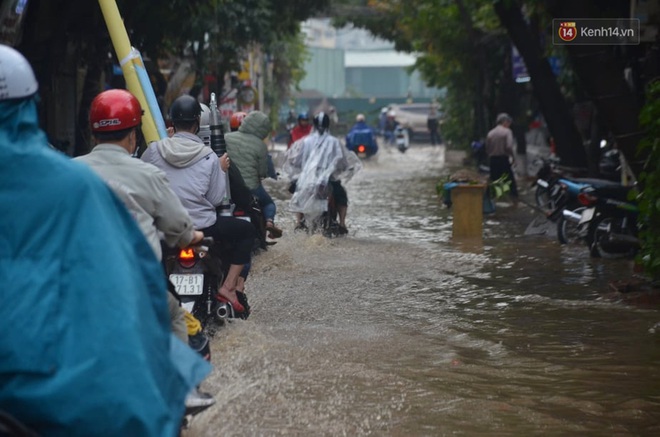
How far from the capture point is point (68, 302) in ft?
10.1

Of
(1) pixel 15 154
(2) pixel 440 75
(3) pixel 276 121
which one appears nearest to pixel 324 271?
(1) pixel 15 154

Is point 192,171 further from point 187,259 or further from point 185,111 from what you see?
point 187,259

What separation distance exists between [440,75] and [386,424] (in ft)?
109

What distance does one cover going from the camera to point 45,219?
3.14m

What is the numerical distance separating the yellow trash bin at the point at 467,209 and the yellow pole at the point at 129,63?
840 cm

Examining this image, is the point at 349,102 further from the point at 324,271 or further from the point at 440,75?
the point at 324,271

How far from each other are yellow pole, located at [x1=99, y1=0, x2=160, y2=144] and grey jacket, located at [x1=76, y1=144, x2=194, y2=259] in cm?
321

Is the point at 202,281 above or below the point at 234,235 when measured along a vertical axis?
below

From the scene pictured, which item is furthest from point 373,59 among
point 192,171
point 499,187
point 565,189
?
point 192,171

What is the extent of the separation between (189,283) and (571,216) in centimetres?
786

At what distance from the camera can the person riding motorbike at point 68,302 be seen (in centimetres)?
299

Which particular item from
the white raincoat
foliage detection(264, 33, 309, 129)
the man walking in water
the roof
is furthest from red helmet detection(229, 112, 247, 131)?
the roof

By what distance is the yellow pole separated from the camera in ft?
25.9

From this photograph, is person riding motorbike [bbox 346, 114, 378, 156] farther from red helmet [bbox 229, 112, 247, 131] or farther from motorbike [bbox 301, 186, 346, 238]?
red helmet [bbox 229, 112, 247, 131]
